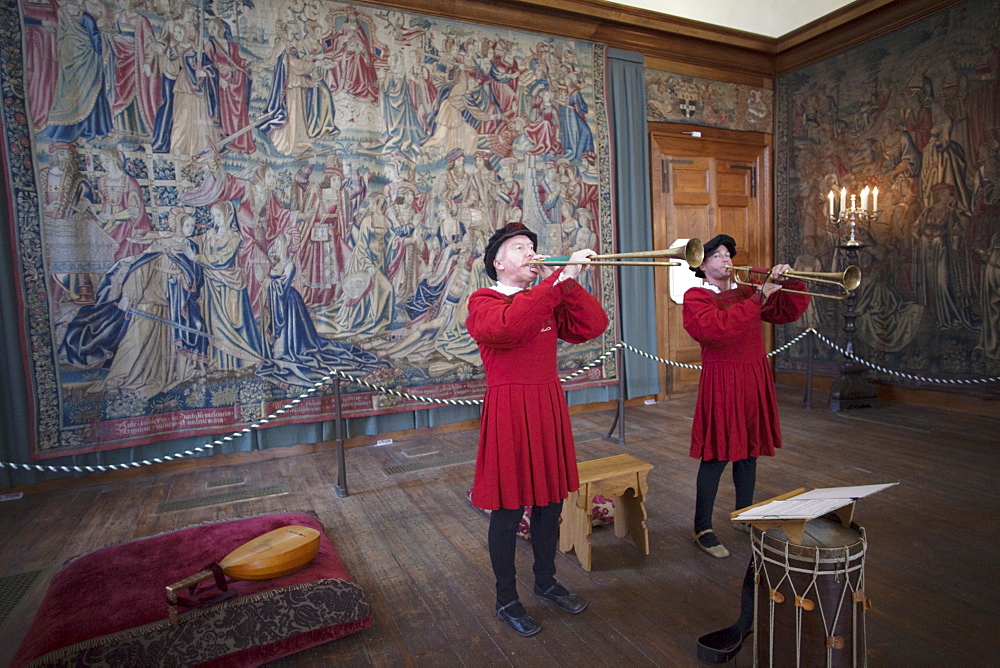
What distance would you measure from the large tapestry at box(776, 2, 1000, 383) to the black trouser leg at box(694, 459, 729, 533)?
4776 mm

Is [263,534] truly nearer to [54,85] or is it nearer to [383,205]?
[383,205]

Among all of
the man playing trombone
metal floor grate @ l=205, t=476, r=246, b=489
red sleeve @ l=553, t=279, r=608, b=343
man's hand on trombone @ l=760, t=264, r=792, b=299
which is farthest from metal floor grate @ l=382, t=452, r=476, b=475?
man's hand on trombone @ l=760, t=264, r=792, b=299

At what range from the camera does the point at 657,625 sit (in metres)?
2.65

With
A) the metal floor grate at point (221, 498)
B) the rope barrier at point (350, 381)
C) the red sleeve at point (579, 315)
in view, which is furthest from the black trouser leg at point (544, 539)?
the metal floor grate at point (221, 498)

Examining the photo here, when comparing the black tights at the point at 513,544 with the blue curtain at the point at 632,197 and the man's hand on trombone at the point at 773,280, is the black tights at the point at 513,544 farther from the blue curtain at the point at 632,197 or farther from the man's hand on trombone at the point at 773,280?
the blue curtain at the point at 632,197

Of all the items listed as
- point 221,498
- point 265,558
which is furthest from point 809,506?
point 221,498

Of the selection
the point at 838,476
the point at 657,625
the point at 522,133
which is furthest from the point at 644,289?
the point at 657,625

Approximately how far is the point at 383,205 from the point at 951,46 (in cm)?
635

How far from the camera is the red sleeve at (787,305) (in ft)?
10.8

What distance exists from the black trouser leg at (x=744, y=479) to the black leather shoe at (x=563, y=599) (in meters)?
1.11

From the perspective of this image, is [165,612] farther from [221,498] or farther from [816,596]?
[816,596]

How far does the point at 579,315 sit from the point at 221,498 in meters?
3.43

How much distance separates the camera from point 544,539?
9.00 feet

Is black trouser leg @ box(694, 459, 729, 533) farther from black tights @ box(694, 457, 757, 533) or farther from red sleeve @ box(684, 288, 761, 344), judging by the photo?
red sleeve @ box(684, 288, 761, 344)
